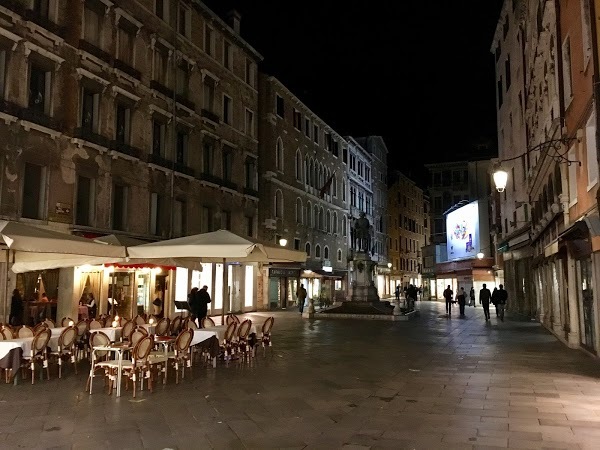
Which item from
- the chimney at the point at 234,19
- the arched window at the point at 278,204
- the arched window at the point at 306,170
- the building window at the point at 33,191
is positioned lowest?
the building window at the point at 33,191

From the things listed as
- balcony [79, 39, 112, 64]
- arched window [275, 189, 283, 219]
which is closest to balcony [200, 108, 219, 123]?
balcony [79, 39, 112, 64]

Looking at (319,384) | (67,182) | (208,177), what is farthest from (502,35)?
(319,384)

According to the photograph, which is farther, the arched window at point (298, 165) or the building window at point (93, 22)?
the arched window at point (298, 165)

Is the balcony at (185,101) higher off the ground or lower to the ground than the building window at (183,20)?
lower

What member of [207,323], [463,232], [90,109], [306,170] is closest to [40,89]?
[90,109]

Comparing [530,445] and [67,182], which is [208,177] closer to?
[67,182]

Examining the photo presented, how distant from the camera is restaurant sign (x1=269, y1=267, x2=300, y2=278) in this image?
119 ft

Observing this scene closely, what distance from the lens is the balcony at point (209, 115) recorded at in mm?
28939

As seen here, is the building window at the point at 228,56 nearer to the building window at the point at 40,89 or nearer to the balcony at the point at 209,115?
the balcony at the point at 209,115

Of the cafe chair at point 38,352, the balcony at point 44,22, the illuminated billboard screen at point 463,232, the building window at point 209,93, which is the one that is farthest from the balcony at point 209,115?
the illuminated billboard screen at point 463,232

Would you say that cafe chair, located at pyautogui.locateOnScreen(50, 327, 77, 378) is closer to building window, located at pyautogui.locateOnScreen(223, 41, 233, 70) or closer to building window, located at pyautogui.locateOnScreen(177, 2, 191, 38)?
building window, located at pyautogui.locateOnScreen(177, 2, 191, 38)

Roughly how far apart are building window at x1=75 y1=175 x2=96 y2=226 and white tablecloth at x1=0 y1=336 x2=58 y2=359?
433 inches

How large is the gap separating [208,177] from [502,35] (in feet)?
65.7

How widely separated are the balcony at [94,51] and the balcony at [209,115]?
709cm
